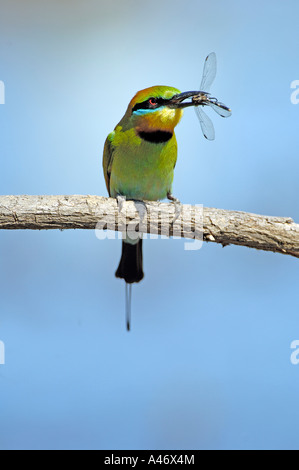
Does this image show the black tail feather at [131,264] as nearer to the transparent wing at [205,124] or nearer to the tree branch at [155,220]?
the tree branch at [155,220]

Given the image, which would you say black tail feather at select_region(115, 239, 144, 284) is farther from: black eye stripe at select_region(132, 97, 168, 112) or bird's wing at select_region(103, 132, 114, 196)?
black eye stripe at select_region(132, 97, 168, 112)

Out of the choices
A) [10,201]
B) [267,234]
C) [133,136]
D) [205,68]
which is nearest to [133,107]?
[133,136]

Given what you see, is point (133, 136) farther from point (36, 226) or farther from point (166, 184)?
point (36, 226)

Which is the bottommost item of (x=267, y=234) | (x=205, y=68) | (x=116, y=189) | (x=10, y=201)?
(x=267, y=234)

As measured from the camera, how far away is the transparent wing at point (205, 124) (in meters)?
2.23

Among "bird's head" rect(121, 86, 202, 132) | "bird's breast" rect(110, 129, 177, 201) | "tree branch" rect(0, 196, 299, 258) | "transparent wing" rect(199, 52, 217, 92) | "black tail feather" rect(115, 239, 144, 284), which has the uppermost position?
"transparent wing" rect(199, 52, 217, 92)

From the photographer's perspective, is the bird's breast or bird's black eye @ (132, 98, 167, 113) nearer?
bird's black eye @ (132, 98, 167, 113)

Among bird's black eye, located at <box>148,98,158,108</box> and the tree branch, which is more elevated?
bird's black eye, located at <box>148,98,158,108</box>

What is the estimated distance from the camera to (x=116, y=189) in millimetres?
2525

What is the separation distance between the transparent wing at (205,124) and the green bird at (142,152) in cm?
8

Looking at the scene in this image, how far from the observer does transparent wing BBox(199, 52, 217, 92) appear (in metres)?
2.26

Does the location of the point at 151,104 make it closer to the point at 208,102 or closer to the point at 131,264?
the point at 208,102

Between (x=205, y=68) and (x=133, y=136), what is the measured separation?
0.54 meters

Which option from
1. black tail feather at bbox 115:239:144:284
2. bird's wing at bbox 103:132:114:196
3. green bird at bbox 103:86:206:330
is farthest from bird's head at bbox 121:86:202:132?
black tail feather at bbox 115:239:144:284
